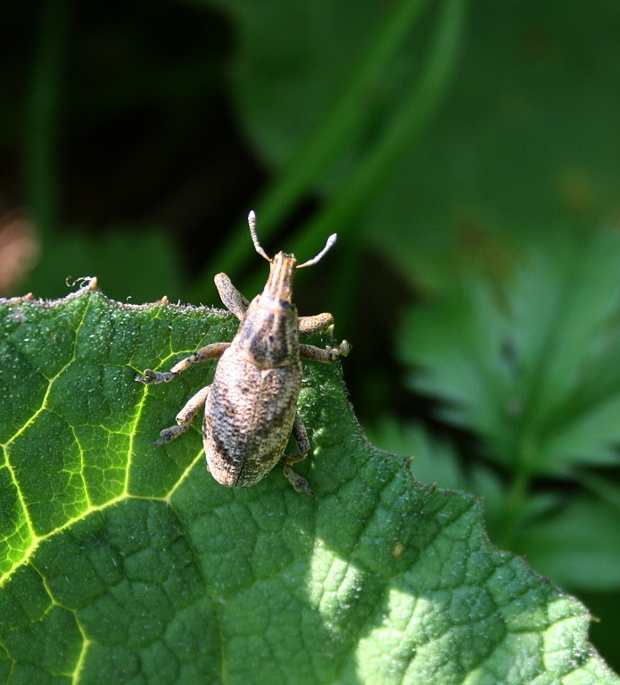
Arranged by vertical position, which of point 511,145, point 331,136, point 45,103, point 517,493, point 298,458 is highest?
point 45,103

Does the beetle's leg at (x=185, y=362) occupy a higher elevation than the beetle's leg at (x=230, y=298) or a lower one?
lower

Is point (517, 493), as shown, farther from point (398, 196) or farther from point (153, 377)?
point (398, 196)

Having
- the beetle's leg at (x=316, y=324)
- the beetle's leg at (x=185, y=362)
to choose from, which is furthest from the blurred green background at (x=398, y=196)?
the beetle's leg at (x=185, y=362)

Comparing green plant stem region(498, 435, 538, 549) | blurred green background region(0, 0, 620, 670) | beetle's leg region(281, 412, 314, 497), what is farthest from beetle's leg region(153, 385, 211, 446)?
green plant stem region(498, 435, 538, 549)

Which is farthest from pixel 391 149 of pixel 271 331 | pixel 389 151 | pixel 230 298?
pixel 271 331

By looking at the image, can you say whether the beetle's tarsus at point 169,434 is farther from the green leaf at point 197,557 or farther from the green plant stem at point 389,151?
the green plant stem at point 389,151

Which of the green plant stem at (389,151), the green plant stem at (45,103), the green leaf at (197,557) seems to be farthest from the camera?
the green plant stem at (45,103)

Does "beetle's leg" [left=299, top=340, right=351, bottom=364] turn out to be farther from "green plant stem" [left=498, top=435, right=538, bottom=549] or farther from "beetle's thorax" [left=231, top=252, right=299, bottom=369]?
"green plant stem" [left=498, top=435, right=538, bottom=549]
